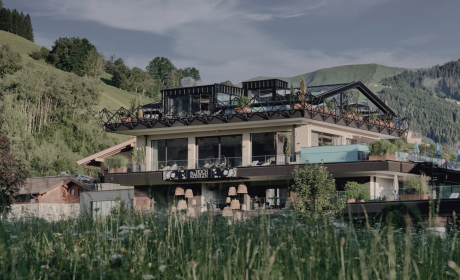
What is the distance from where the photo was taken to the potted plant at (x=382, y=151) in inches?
1064

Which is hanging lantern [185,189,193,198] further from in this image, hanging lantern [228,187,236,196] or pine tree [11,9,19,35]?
pine tree [11,9,19,35]

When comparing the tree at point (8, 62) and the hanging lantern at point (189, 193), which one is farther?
the tree at point (8, 62)

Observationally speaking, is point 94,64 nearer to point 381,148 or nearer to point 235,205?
point 235,205

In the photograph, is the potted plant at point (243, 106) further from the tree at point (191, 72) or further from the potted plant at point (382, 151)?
the tree at point (191, 72)

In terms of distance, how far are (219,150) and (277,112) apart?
5.02 meters

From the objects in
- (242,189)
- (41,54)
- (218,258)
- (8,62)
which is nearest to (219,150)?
(242,189)

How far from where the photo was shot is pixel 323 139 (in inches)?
1248

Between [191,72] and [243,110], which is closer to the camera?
[243,110]

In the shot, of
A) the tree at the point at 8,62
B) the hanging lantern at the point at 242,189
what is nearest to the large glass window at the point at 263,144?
the hanging lantern at the point at 242,189

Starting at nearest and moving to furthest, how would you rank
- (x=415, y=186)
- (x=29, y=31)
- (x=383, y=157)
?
(x=415, y=186) < (x=383, y=157) < (x=29, y=31)

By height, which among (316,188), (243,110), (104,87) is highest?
(104,87)

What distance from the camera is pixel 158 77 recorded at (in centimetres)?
12031

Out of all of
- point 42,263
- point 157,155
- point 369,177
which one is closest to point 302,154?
point 369,177

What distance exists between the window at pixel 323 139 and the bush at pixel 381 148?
4.06m
